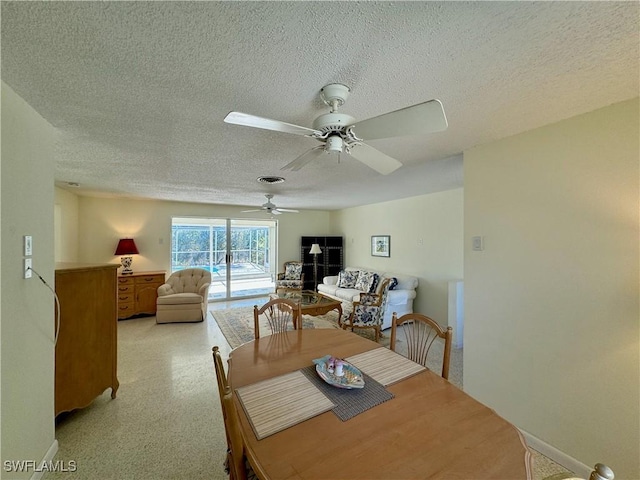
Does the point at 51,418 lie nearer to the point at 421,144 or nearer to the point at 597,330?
the point at 421,144

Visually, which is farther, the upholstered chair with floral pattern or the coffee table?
the coffee table

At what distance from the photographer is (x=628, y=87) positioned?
1.33 meters

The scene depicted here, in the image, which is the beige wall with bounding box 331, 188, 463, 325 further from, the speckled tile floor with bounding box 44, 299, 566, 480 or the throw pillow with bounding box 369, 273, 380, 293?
the speckled tile floor with bounding box 44, 299, 566, 480

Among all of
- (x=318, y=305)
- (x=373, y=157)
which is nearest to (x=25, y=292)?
(x=373, y=157)

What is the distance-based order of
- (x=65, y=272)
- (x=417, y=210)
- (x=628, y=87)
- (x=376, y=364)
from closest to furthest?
(x=628, y=87) < (x=376, y=364) < (x=65, y=272) < (x=417, y=210)

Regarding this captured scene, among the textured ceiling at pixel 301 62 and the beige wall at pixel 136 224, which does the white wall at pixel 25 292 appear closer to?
the textured ceiling at pixel 301 62

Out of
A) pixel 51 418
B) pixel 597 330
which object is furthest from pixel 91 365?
pixel 597 330

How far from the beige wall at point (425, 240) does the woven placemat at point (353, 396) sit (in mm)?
3329

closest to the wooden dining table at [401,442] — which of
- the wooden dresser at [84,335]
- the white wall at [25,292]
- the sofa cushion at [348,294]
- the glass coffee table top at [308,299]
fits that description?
the white wall at [25,292]

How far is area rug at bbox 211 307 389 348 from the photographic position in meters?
3.72

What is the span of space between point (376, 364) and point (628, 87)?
2015mm

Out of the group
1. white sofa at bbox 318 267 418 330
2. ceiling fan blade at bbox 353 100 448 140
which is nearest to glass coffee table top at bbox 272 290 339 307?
white sofa at bbox 318 267 418 330

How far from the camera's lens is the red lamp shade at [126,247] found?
16.0ft

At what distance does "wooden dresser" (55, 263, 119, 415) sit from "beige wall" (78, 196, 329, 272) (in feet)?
11.2
